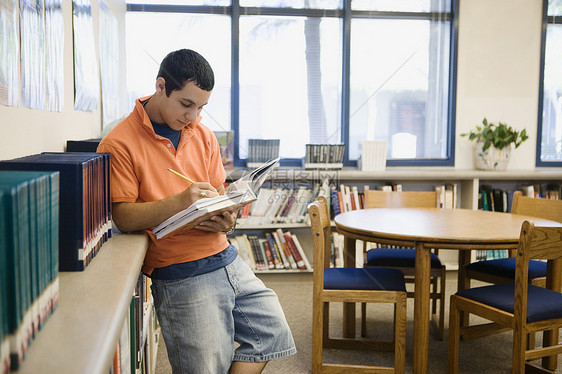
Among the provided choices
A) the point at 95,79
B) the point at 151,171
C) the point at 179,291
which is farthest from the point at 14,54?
the point at 95,79

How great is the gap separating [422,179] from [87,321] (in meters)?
3.79

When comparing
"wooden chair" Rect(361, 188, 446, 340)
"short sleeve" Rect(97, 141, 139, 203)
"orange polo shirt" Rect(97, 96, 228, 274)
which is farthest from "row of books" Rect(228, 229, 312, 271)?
"short sleeve" Rect(97, 141, 139, 203)

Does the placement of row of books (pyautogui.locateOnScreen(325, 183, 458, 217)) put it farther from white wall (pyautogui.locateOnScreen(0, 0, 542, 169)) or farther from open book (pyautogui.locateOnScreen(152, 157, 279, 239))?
open book (pyautogui.locateOnScreen(152, 157, 279, 239))

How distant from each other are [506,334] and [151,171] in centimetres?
243

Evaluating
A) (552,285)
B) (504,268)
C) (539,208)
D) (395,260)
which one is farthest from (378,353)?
(539,208)

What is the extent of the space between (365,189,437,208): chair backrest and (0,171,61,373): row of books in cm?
265

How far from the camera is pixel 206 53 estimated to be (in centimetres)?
440

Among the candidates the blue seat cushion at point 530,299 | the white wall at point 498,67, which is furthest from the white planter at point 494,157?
the blue seat cushion at point 530,299

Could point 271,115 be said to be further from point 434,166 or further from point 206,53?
point 434,166

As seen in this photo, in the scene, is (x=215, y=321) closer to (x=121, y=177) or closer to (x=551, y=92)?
(x=121, y=177)

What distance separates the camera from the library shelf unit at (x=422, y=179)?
4.14 m

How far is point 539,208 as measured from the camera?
10.1ft

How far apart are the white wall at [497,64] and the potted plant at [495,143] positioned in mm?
202

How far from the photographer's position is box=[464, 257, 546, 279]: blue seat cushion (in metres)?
2.79
